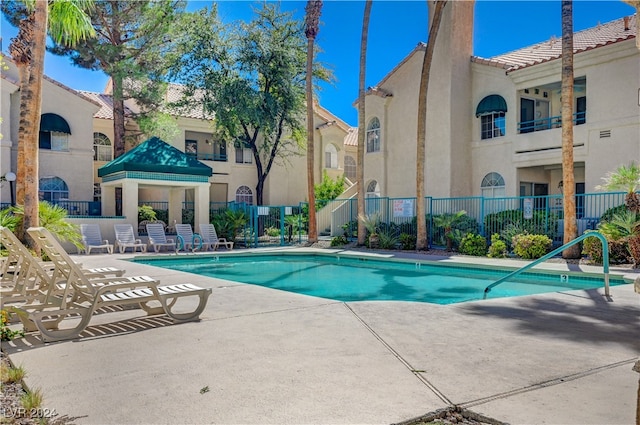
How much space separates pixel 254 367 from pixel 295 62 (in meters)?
25.4

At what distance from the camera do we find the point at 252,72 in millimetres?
26750

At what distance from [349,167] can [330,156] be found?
2611mm

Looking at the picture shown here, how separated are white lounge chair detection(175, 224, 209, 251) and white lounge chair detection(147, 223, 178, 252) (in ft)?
1.47

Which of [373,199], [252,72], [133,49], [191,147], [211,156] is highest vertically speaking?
[133,49]

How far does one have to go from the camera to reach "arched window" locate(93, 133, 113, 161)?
30.0 meters

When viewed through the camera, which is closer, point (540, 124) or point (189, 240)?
point (189, 240)

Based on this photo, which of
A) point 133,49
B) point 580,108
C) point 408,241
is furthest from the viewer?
point 133,49

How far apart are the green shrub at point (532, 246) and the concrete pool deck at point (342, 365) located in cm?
930

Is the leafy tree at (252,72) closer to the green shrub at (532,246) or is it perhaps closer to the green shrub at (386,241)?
the green shrub at (386,241)

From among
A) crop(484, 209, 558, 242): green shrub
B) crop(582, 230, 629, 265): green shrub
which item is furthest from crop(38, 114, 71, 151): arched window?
crop(582, 230, 629, 265): green shrub

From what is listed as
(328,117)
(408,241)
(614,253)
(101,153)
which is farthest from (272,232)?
(614,253)

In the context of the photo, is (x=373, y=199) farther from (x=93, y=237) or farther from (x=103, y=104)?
(x=103, y=104)

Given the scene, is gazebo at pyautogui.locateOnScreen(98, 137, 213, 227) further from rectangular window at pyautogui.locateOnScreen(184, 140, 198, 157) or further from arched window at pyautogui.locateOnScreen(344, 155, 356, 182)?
arched window at pyautogui.locateOnScreen(344, 155, 356, 182)

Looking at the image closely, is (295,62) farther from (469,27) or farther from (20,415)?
(20,415)
